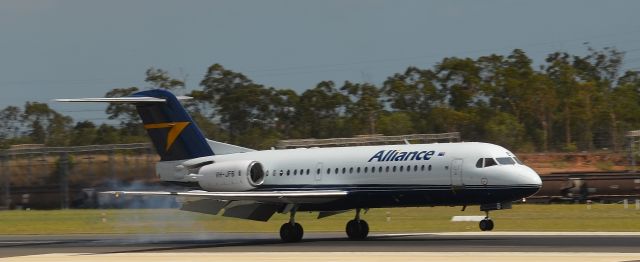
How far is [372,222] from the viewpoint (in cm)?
5291

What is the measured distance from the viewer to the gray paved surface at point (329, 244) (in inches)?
1304

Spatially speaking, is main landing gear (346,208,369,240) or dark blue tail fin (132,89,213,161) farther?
dark blue tail fin (132,89,213,161)

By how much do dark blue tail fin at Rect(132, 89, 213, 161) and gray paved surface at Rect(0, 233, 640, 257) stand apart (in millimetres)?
3009

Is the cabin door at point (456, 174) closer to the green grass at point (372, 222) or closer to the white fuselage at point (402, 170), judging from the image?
the white fuselage at point (402, 170)

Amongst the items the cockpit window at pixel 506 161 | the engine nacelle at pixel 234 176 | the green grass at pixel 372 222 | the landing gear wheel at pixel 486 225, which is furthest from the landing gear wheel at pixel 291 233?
the green grass at pixel 372 222

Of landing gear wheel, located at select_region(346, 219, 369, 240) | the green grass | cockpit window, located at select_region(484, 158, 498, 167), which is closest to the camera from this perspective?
cockpit window, located at select_region(484, 158, 498, 167)

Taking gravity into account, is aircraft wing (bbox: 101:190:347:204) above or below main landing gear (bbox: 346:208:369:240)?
above

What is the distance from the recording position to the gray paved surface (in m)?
33.1

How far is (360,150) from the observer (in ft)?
133

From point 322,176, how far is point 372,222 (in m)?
12.7

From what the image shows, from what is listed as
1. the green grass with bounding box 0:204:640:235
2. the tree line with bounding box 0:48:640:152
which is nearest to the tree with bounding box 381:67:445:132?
the tree line with bounding box 0:48:640:152

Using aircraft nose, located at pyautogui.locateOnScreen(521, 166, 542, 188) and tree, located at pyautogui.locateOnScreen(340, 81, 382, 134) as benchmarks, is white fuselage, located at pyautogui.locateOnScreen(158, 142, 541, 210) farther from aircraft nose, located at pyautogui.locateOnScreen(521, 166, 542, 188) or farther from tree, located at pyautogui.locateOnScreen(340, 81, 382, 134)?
tree, located at pyautogui.locateOnScreen(340, 81, 382, 134)

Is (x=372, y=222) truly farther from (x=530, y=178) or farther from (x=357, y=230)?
(x=530, y=178)
